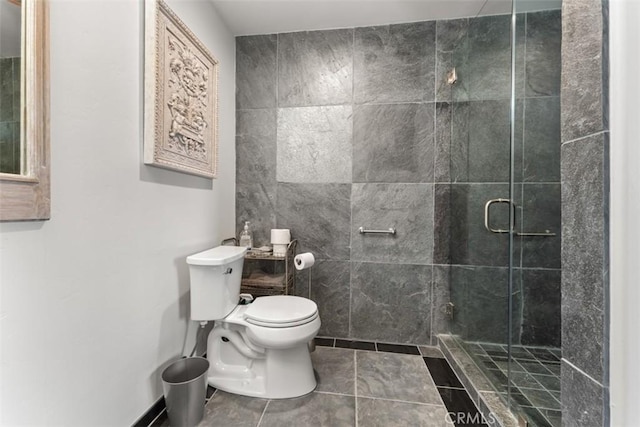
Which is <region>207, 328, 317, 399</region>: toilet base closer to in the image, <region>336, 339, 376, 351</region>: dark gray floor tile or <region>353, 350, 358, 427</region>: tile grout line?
<region>353, 350, 358, 427</region>: tile grout line

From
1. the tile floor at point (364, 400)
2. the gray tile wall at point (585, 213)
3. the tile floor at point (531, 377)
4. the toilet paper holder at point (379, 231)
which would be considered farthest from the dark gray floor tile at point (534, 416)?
the toilet paper holder at point (379, 231)

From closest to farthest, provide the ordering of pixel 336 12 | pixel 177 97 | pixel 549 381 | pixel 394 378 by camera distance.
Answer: pixel 549 381, pixel 177 97, pixel 394 378, pixel 336 12

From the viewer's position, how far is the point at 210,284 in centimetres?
144

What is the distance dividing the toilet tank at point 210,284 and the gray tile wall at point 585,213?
4.48 ft

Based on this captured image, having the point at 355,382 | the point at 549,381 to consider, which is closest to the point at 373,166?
the point at 355,382

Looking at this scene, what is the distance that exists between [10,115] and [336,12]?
192 cm


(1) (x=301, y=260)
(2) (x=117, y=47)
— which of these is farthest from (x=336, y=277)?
(2) (x=117, y=47)

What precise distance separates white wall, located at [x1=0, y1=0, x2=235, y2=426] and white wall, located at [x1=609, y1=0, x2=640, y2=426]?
1.50m

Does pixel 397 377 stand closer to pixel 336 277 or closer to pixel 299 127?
pixel 336 277

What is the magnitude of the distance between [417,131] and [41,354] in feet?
7.43

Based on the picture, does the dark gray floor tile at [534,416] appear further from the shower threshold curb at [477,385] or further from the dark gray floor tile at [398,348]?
the dark gray floor tile at [398,348]

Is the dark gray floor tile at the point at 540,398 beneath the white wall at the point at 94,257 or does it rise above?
beneath

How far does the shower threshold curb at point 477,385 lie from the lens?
1251 millimetres

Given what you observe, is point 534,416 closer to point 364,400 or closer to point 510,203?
point 364,400
